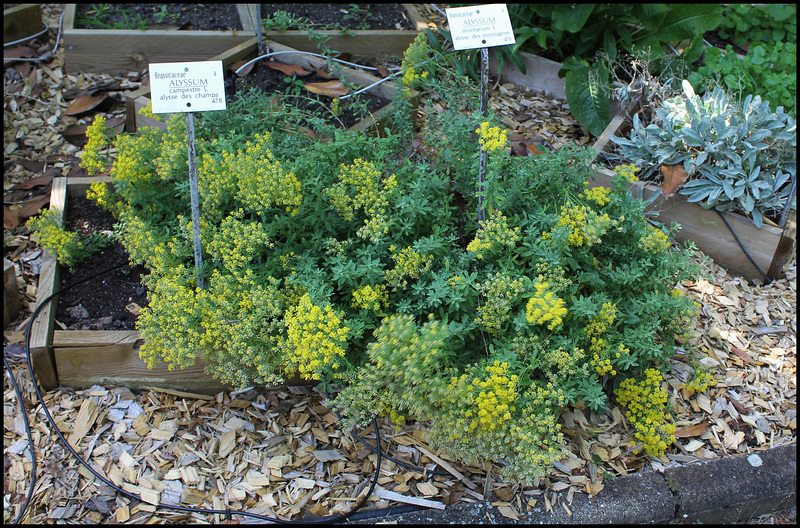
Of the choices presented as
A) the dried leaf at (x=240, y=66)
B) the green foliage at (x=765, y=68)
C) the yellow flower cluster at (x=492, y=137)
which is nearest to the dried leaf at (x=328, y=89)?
the dried leaf at (x=240, y=66)

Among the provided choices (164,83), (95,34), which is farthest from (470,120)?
(95,34)

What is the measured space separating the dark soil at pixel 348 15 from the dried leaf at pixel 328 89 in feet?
2.80

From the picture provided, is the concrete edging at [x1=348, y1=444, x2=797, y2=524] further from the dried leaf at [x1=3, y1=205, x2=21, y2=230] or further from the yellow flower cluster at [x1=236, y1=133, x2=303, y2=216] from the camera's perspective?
the dried leaf at [x1=3, y1=205, x2=21, y2=230]

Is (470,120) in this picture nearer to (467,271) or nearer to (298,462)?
(467,271)

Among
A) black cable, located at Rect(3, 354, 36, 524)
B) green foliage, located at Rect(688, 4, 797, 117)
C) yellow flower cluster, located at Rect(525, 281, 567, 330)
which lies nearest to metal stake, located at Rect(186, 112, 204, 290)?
black cable, located at Rect(3, 354, 36, 524)

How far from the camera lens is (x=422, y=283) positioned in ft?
8.02

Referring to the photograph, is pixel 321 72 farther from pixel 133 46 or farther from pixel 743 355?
pixel 743 355

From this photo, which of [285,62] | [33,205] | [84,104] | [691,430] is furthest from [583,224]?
[84,104]

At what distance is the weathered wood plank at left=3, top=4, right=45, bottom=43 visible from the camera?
175 inches

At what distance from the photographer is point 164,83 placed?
7.40 ft

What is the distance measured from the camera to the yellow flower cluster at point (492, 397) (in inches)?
79.1

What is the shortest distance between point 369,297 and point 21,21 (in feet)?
12.9

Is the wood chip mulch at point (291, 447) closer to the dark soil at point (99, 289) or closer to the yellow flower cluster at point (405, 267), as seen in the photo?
the dark soil at point (99, 289)

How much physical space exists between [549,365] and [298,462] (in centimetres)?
106
